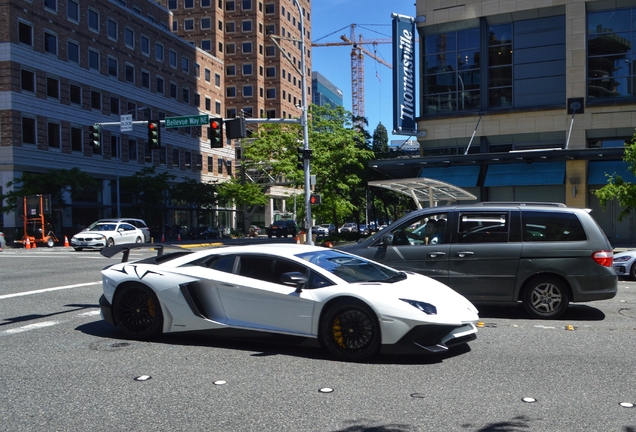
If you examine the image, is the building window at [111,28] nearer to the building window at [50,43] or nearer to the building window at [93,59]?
the building window at [93,59]

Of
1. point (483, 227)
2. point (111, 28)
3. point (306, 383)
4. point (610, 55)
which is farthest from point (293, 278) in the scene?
point (111, 28)

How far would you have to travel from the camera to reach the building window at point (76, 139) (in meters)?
46.9

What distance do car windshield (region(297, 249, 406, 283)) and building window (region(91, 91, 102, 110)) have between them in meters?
45.7

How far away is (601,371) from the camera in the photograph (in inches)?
255

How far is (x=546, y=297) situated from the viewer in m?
9.63

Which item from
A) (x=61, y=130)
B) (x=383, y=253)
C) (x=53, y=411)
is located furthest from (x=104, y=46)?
(x=53, y=411)

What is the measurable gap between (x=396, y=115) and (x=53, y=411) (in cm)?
3015

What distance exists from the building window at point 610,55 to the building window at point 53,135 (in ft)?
115

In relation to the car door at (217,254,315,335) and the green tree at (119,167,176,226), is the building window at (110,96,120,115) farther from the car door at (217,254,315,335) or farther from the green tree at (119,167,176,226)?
the car door at (217,254,315,335)

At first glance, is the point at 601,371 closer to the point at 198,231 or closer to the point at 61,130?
the point at 61,130

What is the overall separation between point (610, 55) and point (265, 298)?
29.2 metres

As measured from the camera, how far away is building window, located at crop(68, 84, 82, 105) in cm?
4631

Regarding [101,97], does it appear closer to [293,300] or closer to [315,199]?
[315,199]

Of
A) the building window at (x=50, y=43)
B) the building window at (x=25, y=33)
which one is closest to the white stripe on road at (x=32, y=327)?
the building window at (x=25, y=33)
